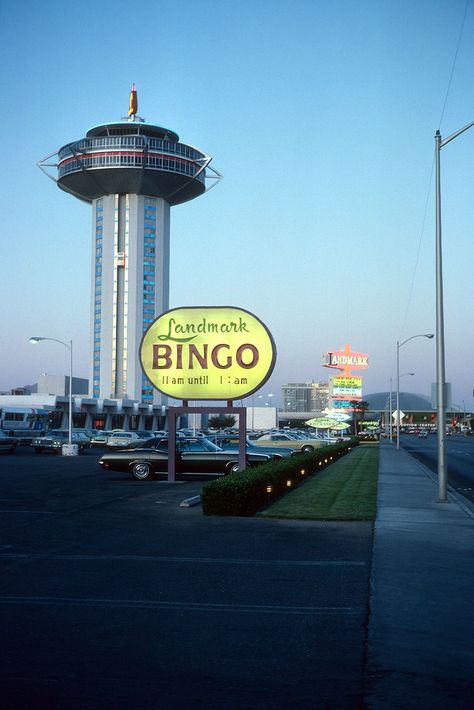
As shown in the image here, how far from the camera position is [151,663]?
21.7 feet

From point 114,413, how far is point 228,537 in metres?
123

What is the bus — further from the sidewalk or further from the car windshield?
the sidewalk

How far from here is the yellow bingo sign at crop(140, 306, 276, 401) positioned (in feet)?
84.1

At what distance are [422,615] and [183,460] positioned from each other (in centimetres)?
1977

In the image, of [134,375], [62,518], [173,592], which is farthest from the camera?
[134,375]

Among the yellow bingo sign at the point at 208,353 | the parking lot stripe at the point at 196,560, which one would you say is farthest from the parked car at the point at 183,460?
the parking lot stripe at the point at 196,560

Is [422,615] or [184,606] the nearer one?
[422,615]

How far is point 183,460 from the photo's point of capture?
27.7 metres

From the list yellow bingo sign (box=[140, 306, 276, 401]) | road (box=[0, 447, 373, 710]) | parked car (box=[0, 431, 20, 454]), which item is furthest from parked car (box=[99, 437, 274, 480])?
parked car (box=[0, 431, 20, 454])

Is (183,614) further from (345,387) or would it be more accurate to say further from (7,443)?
(345,387)

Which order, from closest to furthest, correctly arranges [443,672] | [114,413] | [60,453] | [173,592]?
[443,672]
[173,592]
[60,453]
[114,413]

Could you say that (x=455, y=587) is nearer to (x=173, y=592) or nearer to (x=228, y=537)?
(x=173, y=592)

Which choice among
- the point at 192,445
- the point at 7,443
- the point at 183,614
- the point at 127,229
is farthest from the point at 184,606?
the point at 127,229

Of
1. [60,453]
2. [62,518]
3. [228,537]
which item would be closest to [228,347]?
[62,518]
